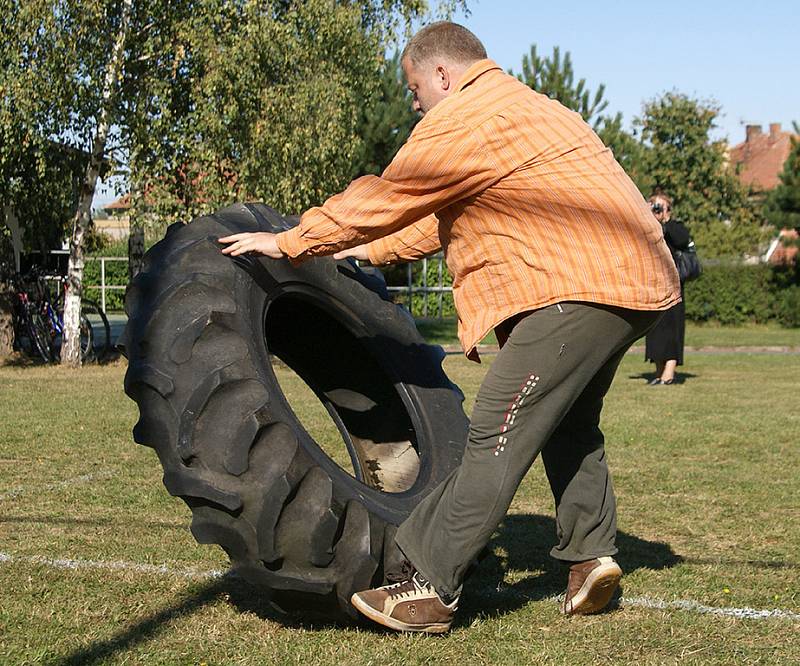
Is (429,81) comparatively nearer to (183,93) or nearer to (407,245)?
(407,245)


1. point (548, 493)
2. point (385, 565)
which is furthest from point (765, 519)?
point (385, 565)

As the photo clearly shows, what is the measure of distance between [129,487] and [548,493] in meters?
2.47

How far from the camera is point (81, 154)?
55.3 ft

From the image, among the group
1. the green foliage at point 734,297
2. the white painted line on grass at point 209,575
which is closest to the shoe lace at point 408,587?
the white painted line on grass at point 209,575

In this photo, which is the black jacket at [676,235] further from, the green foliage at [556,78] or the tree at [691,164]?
the tree at [691,164]

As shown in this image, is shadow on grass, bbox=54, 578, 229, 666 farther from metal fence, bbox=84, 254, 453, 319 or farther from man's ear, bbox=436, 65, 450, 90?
metal fence, bbox=84, 254, 453, 319

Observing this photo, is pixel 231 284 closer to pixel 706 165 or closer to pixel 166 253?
pixel 166 253

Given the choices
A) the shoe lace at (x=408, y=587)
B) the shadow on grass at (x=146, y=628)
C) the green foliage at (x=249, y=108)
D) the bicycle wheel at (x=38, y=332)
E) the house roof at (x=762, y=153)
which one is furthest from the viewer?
the house roof at (x=762, y=153)

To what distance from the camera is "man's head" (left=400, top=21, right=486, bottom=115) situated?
4.00 metres

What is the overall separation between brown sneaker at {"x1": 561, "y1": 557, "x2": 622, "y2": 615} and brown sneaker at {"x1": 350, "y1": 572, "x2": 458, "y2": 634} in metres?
0.54

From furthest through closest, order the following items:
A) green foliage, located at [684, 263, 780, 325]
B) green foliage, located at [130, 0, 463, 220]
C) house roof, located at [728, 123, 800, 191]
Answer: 1. house roof, located at [728, 123, 800, 191]
2. green foliage, located at [684, 263, 780, 325]
3. green foliage, located at [130, 0, 463, 220]

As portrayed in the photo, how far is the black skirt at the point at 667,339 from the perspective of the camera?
45.0 feet

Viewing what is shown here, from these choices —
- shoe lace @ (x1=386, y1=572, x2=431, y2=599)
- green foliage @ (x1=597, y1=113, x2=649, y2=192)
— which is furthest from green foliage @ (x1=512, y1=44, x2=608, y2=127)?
shoe lace @ (x1=386, y1=572, x2=431, y2=599)

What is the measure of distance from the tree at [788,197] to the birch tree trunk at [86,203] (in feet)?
67.2
